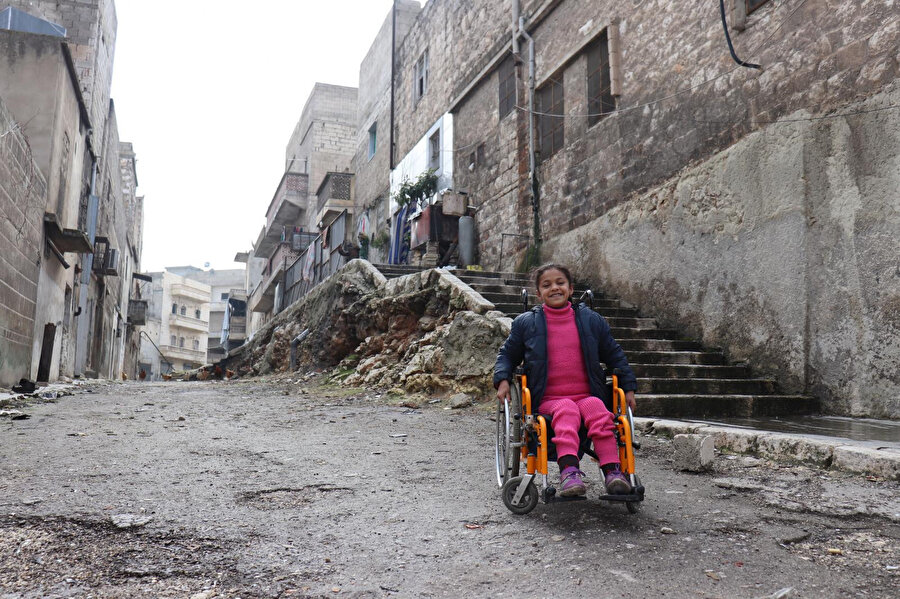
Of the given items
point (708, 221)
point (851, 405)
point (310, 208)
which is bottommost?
point (851, 405)

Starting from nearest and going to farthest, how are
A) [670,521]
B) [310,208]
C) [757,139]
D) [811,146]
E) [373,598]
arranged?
1. [373,598]
2. [670,521]
3. [811,146]
4. [757,139]
5. [310,208]

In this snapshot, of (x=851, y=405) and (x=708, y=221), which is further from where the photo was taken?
(x=708, y=221)

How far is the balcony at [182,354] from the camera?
172 feet

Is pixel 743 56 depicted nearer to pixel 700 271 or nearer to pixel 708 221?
pixel 708 221

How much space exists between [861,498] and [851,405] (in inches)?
125

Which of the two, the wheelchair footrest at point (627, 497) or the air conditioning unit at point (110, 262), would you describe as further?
the air conditioning unit at point (110, 262)

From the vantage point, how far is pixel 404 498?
3.16 m

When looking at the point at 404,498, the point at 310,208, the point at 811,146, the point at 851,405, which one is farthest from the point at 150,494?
the point at 310,208

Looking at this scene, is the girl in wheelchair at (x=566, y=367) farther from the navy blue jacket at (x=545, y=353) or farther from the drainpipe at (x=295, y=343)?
the drainpipe at (x=295, y=343)

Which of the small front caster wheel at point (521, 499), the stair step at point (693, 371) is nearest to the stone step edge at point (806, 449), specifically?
the small front caster wheel at point (521, 499)

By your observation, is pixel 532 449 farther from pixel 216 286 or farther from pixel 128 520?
pixel 216 286

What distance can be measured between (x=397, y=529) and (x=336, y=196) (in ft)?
75.3

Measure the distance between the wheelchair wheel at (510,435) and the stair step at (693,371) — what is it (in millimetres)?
3790

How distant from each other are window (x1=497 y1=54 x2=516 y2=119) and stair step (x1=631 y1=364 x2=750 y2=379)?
8.14 meters
